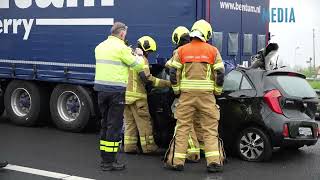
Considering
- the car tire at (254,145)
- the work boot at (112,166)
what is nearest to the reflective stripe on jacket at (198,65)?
the car tire at (254,145)

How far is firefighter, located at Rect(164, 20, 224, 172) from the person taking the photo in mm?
7438

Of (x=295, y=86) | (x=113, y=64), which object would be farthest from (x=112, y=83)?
(x=295, y=86)

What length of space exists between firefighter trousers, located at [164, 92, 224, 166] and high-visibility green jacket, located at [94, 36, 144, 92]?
0.82 metres

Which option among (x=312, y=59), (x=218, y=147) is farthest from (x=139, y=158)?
(x=312, y=59)

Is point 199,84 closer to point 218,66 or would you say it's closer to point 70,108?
point 218,66

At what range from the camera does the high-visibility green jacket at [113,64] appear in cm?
744

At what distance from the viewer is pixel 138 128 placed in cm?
855

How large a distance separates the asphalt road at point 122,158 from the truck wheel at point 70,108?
533 millimetres

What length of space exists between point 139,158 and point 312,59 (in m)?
11.9

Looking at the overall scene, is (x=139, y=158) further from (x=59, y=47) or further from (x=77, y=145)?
(x=59, y=47)

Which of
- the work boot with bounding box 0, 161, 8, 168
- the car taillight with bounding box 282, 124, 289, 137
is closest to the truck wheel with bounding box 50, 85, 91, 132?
the work boot with bounding box 0, 161, 8, 168

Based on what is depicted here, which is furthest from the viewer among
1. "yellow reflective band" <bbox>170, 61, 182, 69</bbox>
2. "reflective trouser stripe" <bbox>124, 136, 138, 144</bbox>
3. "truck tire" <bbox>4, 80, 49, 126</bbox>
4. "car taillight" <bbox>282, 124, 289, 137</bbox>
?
"truck tire" <bbox>4, 80, 49, 126</bbox>

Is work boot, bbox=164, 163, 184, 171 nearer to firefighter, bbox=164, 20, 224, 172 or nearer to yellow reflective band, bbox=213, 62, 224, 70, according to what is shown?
firefighter, bbox=164, 20, 224, 172

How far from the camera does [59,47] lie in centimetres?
1088
